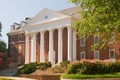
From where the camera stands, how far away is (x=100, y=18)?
30250 millimetres

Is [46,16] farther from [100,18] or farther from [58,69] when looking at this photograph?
[100,18]

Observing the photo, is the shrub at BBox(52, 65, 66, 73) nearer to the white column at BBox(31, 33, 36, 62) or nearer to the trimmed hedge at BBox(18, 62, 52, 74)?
the trimmed hedge at BBox(18, 62, 52, 74)

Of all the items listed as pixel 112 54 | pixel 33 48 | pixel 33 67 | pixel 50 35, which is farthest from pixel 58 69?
pixel 33 48

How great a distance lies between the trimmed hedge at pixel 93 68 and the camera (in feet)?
118

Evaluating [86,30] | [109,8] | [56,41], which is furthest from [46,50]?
[109,8]

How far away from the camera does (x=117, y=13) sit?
2888 centimetres

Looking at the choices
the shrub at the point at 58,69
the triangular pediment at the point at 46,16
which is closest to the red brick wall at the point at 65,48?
the triangular pediment at the point at 46,16

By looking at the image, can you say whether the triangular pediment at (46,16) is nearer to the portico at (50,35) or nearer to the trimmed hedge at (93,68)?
the portico at (50,35)

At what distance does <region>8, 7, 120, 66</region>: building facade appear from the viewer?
57.0m

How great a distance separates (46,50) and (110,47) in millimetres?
16159

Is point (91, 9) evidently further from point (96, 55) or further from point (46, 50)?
point (46, 50)

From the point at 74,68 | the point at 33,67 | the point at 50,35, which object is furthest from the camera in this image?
the point at 50,35

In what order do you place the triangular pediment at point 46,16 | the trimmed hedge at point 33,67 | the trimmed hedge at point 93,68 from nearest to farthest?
the trimmed hedge at point 93,68
the trimmed hedge at point 33,67
the triangular pediment at point 46,16

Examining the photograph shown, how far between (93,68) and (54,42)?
2758cm
